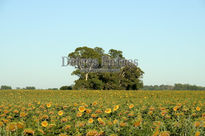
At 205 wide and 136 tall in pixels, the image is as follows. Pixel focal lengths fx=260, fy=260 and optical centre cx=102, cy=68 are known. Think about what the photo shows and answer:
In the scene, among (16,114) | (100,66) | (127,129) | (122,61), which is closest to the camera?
(127,129)

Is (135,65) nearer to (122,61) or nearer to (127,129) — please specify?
(122,61)

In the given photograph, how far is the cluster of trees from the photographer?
154ft

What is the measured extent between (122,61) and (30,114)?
4747 cm

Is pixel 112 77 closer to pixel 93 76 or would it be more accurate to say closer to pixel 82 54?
pixel 93 76

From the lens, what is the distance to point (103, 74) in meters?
49.8

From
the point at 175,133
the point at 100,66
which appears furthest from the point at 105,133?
the point at 100,66

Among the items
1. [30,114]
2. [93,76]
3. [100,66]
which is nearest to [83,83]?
[93,76]

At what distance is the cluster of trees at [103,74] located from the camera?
47.1m

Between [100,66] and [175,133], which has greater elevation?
[100,66]

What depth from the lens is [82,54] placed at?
157 ft

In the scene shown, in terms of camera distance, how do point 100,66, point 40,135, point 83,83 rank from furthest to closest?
point 100,66 → point 83,83 → point 40,135

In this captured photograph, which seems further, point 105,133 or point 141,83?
point 141,83

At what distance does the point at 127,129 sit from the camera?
13.4 feet

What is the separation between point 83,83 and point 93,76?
2.69 metres
